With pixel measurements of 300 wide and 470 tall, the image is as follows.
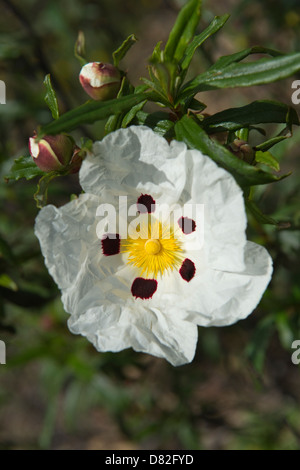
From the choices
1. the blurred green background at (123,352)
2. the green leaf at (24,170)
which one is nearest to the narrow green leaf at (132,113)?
the green leaf at (24,170)

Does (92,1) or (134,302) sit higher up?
(92,1)

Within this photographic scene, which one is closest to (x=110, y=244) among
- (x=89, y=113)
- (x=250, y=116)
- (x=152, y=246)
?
(x=152, y=246)

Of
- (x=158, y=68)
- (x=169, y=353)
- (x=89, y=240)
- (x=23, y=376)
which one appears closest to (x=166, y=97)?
(x=158, y=68)

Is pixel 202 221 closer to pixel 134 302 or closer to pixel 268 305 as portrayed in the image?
pixel 134 302

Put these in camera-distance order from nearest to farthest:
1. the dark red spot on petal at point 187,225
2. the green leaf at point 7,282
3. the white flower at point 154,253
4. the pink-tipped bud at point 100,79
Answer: the white flower at point 154,253 < the pink-tipped bud at point 100,79 < the dark red spot on petal at point 187,225 < the green leaf at point 7,282

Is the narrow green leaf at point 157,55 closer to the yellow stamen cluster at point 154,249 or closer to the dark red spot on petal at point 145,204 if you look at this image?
the dark red spot on petal at point 145,204

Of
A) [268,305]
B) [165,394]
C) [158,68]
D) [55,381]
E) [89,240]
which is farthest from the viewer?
[165,394]
